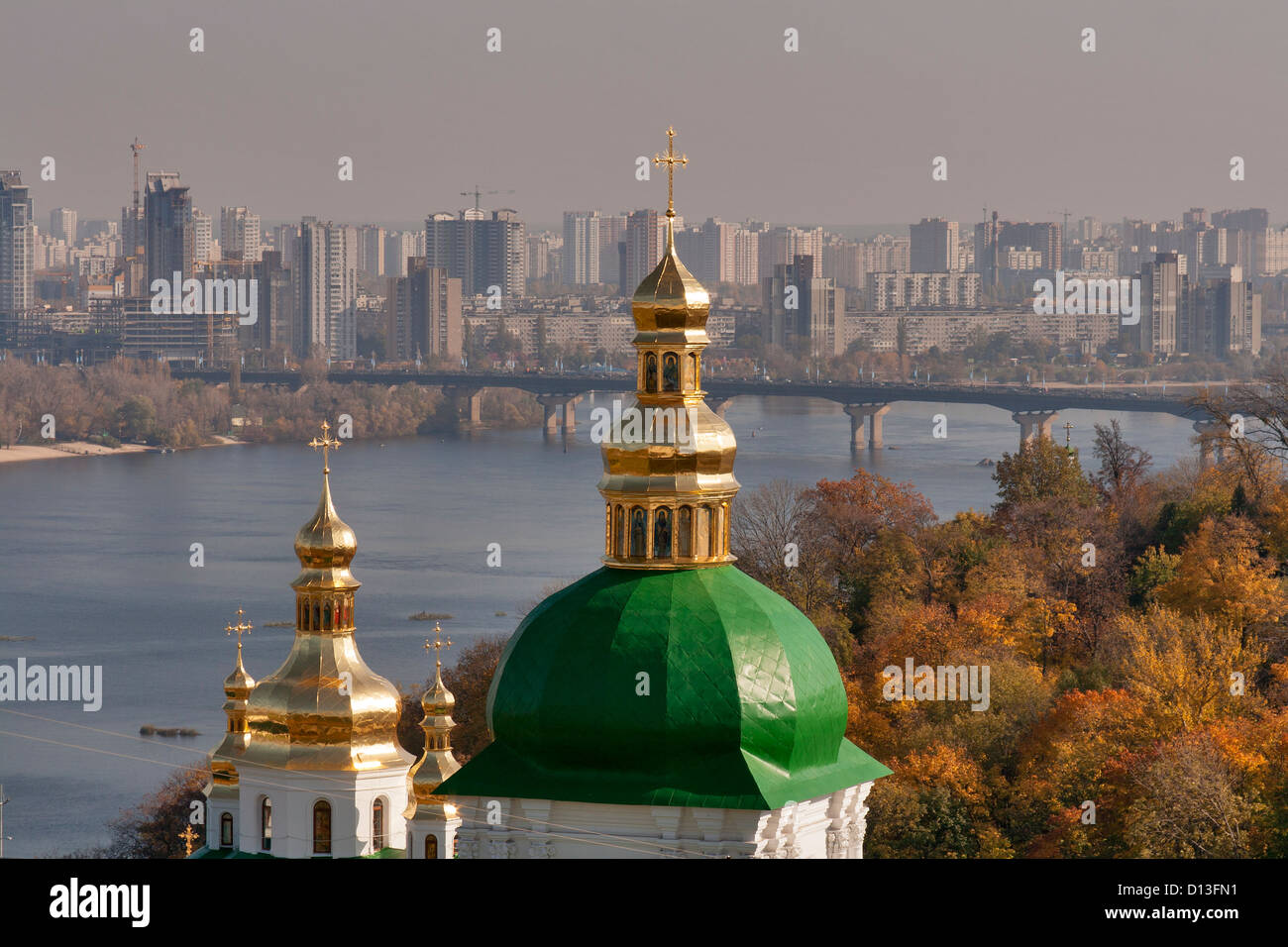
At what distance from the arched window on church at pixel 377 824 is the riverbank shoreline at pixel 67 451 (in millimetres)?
38117

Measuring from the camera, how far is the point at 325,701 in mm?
11266

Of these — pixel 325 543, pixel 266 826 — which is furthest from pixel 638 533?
pixel 266 826

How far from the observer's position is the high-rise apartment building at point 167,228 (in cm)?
6456

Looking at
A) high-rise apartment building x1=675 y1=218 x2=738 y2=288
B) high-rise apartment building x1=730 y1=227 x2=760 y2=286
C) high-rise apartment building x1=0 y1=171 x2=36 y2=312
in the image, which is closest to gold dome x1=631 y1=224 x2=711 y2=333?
high-rise apartment building x1=0 y1=171 x2=36 y2=312

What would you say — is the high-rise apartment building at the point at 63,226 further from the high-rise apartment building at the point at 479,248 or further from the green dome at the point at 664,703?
the green dome at the point at 664,703

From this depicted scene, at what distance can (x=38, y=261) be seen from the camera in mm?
87625

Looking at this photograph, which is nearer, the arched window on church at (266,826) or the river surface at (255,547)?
the arched window on church at (266,826)

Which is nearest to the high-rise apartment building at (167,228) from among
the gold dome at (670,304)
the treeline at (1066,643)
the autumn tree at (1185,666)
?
the treeline at (1066,643)

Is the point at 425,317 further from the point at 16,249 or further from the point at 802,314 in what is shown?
the point at 16,249

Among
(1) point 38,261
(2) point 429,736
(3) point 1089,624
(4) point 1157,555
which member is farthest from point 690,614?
(1) point 38,261

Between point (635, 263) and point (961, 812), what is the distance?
2237 inches

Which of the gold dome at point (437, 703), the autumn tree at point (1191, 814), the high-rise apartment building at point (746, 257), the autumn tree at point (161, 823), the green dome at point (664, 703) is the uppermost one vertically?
the high-rise apartment building at point (746, 257)

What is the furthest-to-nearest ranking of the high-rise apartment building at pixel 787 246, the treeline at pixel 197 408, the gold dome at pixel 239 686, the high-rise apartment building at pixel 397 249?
the high-rise apartment building at pixel 397 249 < the high-rise apartment building at pixel 787 246 < the treeline at pixel 197 408 < the gold dome at pixel 239 686
